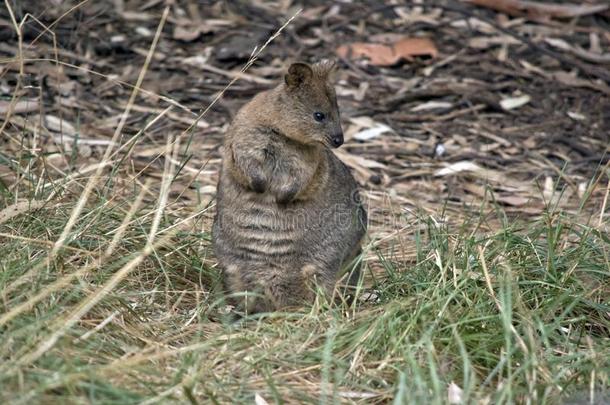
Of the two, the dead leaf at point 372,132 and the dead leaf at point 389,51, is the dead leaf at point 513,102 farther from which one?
the dead leaf at point 372,132

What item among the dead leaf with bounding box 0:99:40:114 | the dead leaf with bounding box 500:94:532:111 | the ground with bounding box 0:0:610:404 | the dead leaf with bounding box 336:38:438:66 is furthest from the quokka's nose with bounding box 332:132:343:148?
the dead leaf with bounding box 336:38:438:66

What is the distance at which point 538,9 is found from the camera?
32.0 ft

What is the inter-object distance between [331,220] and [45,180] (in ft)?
5.35

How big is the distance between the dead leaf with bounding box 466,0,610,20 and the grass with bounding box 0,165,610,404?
452 centimetres

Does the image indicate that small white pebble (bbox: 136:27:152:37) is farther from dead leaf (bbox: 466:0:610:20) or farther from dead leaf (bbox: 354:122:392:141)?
dead leaf (bbox: 466:0:610:20)

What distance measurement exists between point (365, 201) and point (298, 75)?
1.87 metres

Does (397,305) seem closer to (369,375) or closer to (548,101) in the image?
(369,375)

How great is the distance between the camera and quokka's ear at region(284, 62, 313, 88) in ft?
17.9

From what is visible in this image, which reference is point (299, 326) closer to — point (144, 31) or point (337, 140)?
point (337, 140)

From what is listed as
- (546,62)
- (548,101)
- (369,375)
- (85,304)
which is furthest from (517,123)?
(85,304)

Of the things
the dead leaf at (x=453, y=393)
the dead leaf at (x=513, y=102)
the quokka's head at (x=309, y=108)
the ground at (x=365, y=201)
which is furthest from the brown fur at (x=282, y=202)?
the dead leaf at (x=513, y=102)

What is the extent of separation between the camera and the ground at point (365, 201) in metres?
4.15

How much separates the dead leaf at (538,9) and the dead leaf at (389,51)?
37.3 inches

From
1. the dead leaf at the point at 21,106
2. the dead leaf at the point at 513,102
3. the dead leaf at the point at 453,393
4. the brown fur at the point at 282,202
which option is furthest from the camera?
the dead leaf at the point at 513,102
